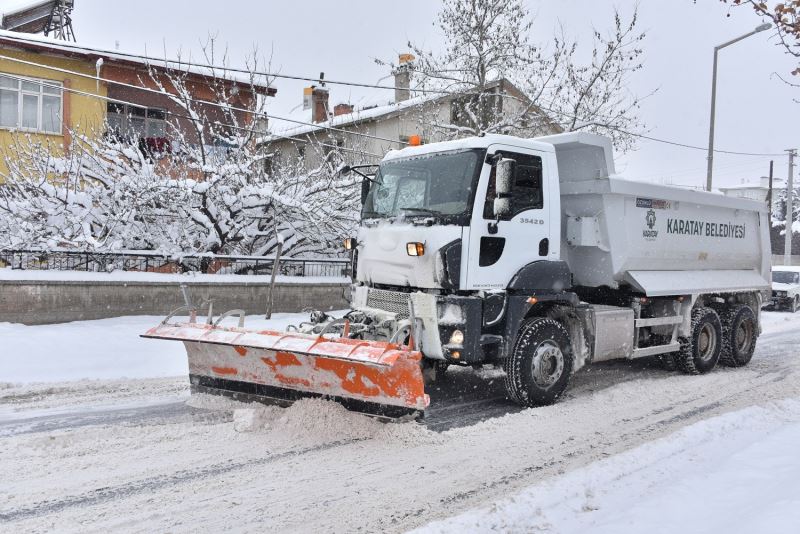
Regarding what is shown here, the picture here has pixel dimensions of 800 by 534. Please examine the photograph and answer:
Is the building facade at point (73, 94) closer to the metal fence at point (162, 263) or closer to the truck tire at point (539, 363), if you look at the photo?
the metal fence at point (162, 263)

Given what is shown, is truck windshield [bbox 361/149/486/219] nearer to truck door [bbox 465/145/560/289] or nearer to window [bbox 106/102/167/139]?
truck door [bbox 465/145/560/289]

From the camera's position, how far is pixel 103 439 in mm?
5688

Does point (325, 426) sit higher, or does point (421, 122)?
point (421, 122)

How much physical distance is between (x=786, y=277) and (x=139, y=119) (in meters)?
21.1

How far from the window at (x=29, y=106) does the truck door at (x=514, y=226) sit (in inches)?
583

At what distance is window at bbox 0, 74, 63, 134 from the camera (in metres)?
17.4

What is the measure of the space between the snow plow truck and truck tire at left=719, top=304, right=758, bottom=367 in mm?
1590

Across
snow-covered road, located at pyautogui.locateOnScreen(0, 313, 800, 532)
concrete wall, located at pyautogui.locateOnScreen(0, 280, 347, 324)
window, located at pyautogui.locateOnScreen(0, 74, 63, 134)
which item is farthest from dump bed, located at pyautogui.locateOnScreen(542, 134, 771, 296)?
window, located at pyautogui.locateOnScreen(0, 74, 63, 134)

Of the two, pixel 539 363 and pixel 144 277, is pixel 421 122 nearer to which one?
pixel 144 277

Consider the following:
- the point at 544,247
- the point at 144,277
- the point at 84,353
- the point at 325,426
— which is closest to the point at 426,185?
the point at 544,247

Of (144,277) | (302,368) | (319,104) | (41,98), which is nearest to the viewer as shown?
(302,368)

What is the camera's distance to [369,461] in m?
5.32

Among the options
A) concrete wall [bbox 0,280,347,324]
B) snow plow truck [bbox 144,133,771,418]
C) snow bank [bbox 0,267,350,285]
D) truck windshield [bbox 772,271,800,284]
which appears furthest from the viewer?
truck windshield [bbox 772,271,800,284]

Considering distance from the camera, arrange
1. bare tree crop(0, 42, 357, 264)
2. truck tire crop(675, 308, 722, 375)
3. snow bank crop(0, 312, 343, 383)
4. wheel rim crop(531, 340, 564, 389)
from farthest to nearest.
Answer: bare tree crop(0, 42, 357, 264) → truck tire crop(675, 308, 722, 375) → snow bank crop(0, 312, 343, 383) → wheel rim crop(531, 340, 564, 389)
